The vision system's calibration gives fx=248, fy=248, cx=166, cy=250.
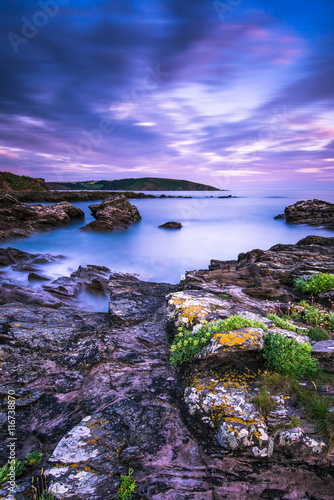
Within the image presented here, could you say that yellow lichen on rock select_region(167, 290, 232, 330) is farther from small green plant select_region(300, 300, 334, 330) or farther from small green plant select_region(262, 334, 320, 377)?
small green plant select_region(300, 300, 334, 330)

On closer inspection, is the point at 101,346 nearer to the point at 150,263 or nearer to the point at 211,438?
the point at 211,438

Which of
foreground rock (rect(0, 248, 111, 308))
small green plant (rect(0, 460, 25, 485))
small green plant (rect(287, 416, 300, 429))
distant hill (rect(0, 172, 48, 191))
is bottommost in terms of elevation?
foreground rock (rect(0, 248, 111, 308))

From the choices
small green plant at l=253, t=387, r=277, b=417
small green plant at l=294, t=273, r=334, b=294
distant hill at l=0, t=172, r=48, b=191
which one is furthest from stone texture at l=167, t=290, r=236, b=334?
distant hill at l=0, t=172, r=48, b=191

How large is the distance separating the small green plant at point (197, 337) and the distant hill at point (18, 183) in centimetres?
6291

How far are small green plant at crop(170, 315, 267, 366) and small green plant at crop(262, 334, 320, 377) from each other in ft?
1.80

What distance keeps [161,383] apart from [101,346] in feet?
6.42

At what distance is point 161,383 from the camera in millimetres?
4910

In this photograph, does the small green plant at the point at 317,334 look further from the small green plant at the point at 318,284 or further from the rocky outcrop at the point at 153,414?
the small green plant at the point at 318,284

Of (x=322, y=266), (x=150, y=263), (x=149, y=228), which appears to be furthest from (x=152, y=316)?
(x=149, y=228)

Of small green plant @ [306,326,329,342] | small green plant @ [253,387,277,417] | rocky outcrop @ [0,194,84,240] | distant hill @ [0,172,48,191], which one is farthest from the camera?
distant hill @ [0,172,48,191]

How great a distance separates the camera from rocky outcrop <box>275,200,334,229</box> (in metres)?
29.2

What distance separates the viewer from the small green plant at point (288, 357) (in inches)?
183

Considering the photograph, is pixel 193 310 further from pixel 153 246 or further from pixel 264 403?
pixel 153 246

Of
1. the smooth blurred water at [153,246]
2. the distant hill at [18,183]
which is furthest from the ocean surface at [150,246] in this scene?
the distant hill at [18,183]
